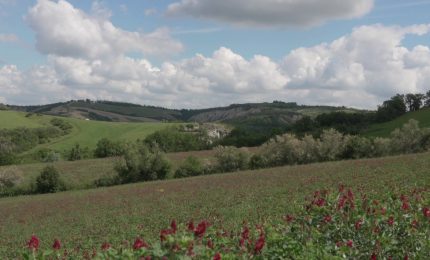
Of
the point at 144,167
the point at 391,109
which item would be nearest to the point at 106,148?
the point at 144,167

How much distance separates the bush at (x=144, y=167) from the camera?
218ft

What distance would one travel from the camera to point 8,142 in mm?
116938

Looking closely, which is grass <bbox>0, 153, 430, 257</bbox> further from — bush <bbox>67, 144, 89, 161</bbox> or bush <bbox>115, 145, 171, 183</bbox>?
bush <bbox>67, 144, 89, 161</bbox>

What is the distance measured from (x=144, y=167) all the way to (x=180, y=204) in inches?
1263

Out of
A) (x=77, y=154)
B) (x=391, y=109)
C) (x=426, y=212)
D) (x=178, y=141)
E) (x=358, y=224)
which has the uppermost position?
(x=391, y=109)

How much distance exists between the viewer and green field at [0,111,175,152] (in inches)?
4983

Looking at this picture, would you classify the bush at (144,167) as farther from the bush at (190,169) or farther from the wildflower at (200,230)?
the wildflower at (200,230)

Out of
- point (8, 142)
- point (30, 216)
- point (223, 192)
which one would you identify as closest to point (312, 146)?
point (223, 192)

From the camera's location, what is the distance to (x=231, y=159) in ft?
218

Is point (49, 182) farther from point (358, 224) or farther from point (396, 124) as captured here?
point (396, 124)

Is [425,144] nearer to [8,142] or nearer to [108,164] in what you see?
[108,164]

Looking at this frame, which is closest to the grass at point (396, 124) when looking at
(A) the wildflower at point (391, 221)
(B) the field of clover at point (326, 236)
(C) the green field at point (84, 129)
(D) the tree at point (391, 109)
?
(D) the tree at point (391, 109)

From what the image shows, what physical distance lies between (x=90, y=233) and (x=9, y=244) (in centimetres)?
418

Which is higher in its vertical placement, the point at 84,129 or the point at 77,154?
the point at 84,129
